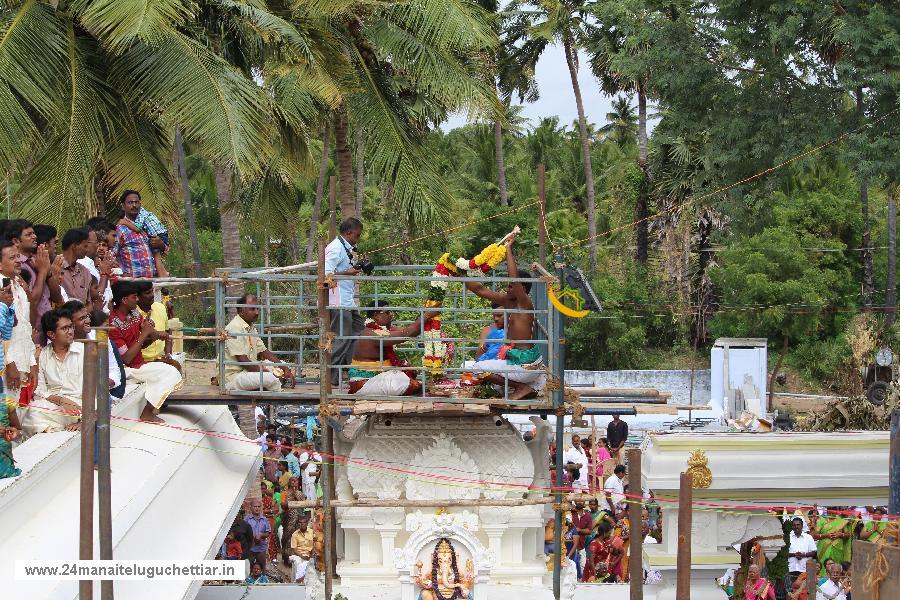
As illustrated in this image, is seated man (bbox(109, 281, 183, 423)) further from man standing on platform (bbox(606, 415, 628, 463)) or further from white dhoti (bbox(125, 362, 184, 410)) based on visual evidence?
man standing on platform (bbox(606, 415, 628, 463))

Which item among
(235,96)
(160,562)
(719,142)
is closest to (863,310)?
(719,142)

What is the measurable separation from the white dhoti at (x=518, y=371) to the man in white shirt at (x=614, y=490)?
433cm

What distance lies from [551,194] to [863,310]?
1094cm

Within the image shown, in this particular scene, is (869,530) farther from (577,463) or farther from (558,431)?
(577,463)

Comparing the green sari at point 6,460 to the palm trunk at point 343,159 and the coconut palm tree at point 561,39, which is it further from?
the coconut palm tree at point 561,39

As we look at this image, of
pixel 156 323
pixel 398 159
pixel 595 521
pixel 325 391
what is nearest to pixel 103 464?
pixel 325 391

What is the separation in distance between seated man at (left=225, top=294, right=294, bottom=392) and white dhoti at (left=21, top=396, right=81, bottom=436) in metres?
1.97

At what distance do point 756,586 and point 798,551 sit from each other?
116 centimetres

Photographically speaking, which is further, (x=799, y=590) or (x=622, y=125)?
(x=622, y=125)

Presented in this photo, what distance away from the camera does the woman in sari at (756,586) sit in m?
12.8

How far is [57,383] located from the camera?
9.87 meters

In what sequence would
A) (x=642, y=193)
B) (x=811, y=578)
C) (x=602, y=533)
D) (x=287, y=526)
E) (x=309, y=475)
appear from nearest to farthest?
(x=811, y=578) → (x=602, y=533) → (x=287, y=526) → (x=309, y=475) → (x=642, y=193)

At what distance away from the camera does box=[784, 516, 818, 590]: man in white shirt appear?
13.7 meters

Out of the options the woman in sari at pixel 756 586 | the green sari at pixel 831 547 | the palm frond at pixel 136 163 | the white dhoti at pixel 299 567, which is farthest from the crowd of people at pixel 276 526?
the green sari at pixel 831 547
